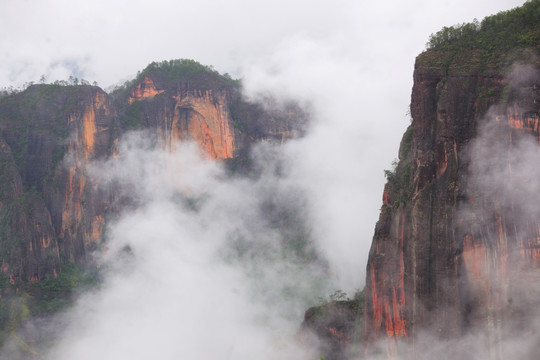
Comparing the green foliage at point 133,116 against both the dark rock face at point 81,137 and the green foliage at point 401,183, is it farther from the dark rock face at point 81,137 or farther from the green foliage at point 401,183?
the green foliage at point 401,183

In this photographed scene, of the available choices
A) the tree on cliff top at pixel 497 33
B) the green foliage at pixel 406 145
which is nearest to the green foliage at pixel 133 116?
the green foliage at pixel 406 145

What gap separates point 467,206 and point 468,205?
72mm

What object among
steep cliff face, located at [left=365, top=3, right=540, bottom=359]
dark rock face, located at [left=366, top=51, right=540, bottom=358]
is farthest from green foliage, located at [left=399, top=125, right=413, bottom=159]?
dark rock face, located at [left=366, top=51, right=540, bottom=358]

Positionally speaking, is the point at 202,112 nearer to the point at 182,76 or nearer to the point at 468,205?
the point at 182,76

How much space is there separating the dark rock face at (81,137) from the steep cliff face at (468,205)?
4525cm

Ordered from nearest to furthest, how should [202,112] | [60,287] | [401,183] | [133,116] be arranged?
[401,183], [60,287], [202,112], [133,116]

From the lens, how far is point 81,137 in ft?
231

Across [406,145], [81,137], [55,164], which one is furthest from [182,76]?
[406,145]

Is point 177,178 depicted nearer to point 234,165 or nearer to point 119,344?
point 234,165

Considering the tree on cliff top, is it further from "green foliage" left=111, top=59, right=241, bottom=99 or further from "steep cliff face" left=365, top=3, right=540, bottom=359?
"green foliage" left=111, top=59, right=241, bottom=99

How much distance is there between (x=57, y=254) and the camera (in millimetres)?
66062

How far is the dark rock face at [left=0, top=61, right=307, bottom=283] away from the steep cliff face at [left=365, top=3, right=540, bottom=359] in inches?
1782

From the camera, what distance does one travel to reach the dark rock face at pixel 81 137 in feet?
212

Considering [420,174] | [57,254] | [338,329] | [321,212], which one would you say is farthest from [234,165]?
[420,174]
